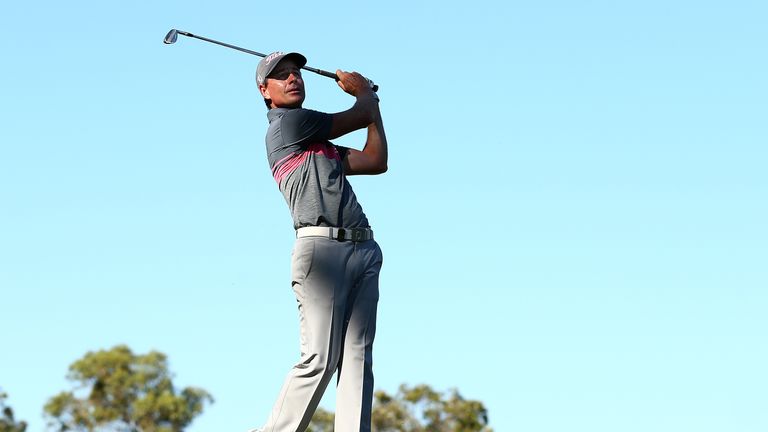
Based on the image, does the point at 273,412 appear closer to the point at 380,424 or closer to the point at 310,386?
the point at 310,386

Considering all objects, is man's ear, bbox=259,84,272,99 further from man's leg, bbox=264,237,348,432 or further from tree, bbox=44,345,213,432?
tree, bbox=44,345,213,432

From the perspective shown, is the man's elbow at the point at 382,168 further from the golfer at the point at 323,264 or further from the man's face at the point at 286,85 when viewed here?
the man's face at the point at 286,85

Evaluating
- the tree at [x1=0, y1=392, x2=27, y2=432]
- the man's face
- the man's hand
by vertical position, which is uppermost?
the tree at [x1=0, y1=392, x2=27, y2=432]

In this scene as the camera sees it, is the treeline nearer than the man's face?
No

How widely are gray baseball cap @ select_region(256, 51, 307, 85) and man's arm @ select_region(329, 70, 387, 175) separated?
406 millimetres

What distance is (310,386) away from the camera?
9.45m

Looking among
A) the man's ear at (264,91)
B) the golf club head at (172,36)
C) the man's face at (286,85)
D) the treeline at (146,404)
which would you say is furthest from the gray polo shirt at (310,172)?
the treeline at (146,404)

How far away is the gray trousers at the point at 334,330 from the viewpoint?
9453 mm

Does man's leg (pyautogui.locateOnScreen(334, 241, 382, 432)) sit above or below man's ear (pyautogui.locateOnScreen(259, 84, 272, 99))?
below

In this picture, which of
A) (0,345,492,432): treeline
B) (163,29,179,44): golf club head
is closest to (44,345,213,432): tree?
(0,345,492,432): treeline

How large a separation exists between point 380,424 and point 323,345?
46697 millimetres

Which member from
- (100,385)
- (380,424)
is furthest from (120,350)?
(380,424)

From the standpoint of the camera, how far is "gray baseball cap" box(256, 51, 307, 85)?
396 inches

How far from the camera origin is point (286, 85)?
10109 mm
